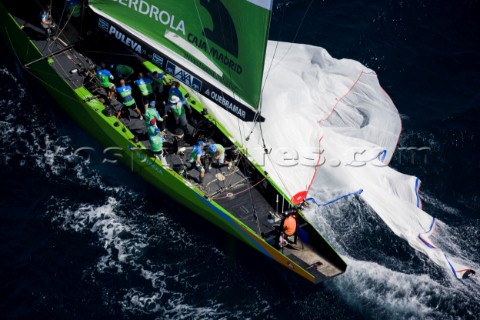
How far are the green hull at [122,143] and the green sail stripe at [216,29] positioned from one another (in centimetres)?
416

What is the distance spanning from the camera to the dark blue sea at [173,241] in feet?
62.1

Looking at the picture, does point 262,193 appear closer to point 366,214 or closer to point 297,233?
point 297,233

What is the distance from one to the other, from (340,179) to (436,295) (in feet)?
19.5

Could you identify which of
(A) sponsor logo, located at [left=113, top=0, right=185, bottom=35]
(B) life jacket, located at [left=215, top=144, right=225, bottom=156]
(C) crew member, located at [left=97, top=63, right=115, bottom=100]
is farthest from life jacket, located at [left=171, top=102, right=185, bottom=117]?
(A) sponsor logo, located at [left=113, top=0, right=185, bottom=35]

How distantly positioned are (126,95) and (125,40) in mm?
2827

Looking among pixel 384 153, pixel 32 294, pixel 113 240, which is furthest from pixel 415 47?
pixel 32 294

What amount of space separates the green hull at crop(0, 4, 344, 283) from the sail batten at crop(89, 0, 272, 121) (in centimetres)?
386

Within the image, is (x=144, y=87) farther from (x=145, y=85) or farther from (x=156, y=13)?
(x=156, y=13)

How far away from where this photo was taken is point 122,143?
70.3ft

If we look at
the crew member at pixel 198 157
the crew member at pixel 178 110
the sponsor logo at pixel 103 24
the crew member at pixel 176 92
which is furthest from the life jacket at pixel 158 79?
the crew member at pixel 198 157

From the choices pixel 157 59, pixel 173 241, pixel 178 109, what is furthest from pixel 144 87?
pixel 173 241

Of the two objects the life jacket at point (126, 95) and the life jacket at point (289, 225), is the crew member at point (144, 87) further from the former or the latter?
the life jacket at point (289, 225)

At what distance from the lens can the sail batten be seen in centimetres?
1619

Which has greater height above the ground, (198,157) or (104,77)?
(104,77)
